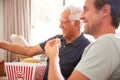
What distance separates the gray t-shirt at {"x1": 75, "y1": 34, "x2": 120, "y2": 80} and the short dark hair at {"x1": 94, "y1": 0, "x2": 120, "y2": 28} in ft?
0.47

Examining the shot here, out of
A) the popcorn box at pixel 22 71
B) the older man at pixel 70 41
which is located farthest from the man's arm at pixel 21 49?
the popcorn box at pixel 22 71

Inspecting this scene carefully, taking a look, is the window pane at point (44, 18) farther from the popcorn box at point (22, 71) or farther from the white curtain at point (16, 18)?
the popcorn box at point (22, 71)

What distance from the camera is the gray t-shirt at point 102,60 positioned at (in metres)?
0.97

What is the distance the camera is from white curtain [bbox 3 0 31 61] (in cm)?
489

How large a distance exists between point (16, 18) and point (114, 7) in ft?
13.4

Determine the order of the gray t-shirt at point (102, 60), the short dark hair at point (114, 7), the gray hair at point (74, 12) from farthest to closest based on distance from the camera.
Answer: the gray hair at point (74, 12) < the short dark hair at point (114, 7) < the gray t-shirt at point (102, 60)

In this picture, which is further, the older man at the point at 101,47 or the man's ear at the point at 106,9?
the man's ear at the point at 106,9

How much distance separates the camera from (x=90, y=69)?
3.19ft

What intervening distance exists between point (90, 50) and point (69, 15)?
0.91 m

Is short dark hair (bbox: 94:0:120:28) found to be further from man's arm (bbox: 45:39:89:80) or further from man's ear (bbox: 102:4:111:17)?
man's arm (bbox: 45:39:89:80)

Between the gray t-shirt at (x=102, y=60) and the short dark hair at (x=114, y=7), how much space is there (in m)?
0.14

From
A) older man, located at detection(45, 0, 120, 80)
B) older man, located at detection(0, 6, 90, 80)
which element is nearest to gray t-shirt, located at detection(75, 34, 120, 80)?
older man, located at detection(45, 0, 120, 80)

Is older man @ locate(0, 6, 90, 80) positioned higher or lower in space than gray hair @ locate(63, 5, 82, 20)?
lower

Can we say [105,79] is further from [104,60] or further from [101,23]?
[101,23]
